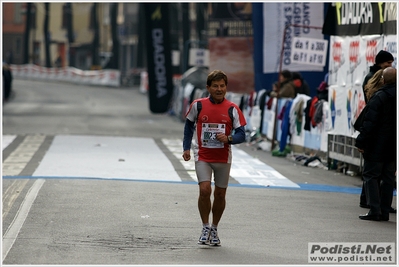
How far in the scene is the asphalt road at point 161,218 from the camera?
8.77 metres

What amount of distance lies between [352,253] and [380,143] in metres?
2.71

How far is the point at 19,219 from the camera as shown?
10.7 metres

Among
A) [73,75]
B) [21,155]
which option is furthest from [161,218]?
[73,75]

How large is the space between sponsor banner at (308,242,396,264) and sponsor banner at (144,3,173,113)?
1202 inches

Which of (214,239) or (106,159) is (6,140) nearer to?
(106,159)

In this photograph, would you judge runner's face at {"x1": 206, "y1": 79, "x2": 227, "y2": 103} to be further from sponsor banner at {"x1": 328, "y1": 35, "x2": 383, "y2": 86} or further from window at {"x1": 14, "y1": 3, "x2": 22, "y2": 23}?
window at {"x1": 14, "y1": 3, "x2": 22, "y2": 23}

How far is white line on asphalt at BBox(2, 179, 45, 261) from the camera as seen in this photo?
359 inches

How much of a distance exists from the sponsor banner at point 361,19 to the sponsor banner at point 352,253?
19.2 ft

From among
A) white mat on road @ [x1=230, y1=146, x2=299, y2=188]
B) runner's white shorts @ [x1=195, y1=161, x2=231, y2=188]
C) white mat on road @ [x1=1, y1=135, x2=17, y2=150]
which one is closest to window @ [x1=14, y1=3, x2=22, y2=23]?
white mat on road @ [x1=1, y1=135, x2=17, y2=150]

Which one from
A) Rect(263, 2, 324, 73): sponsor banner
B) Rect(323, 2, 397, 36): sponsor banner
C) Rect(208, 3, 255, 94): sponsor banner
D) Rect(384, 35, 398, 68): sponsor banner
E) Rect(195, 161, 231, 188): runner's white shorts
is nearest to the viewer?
Rect(195, 161, 231, 188): runner's white shorts

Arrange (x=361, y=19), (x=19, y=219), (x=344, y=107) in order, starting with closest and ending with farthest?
(x=19, y=219)
(x=361, y=19)
(x=344, y=107)

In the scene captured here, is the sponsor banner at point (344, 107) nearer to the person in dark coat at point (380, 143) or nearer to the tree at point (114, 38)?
the person in dark coat at point (380, 143)

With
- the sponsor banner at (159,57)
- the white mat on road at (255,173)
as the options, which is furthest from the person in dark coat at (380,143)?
the sponsor banner at (159,57)

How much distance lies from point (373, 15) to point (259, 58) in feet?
44.9
